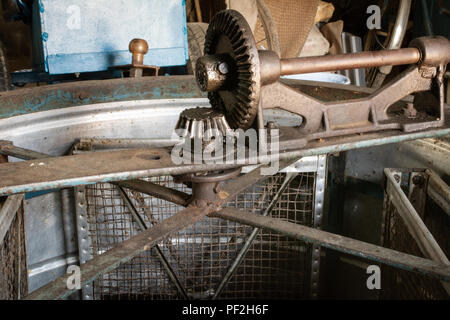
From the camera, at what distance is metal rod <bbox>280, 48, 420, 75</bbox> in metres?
1.03

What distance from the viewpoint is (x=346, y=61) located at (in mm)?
1074

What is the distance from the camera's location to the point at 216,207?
1343 millimetres

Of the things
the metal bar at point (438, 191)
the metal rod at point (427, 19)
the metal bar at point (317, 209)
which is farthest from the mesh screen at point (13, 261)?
the metal rod at point (427, 19)

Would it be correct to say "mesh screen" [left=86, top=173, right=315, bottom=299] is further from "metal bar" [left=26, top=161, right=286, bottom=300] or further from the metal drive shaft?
the metal drive shaft

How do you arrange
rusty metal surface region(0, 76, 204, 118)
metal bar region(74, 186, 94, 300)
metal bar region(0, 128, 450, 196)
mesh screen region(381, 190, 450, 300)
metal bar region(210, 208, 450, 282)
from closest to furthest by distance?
metal bar region(0, 128, 450, 196) → metal bar region(210, 208, 450, 282) → mesh screen region(381, 190, 450, 300) → rusty metal surface region(0, 76, 204, 118) → metal bar region(74, 186, 94, 300)

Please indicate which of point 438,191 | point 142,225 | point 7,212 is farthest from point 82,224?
point 438,191

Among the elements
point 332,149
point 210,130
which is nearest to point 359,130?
point 332,149

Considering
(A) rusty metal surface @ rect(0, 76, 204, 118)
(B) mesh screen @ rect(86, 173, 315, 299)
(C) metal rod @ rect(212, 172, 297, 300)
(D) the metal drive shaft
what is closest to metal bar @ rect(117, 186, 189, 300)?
(B) mesh screen @ rect(86, 173, 315, 299)

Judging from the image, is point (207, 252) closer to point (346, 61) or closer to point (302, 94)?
point (302, 94)

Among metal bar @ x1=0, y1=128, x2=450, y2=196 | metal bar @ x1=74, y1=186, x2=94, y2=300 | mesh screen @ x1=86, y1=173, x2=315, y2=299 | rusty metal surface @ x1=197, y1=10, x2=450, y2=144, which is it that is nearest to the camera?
metal bar @ x1=0, y1=128, x2=450, y2=196

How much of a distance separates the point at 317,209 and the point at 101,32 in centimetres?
139

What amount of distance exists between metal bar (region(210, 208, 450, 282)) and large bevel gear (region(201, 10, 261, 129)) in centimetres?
36

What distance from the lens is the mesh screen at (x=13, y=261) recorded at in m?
1.31
